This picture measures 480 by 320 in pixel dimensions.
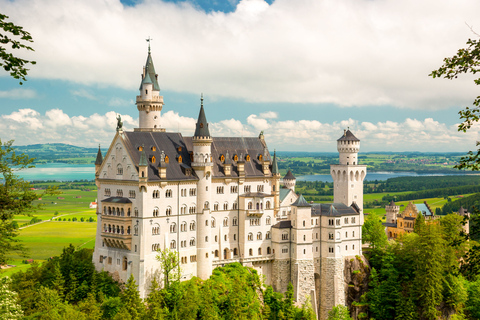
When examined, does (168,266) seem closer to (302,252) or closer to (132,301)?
(132,301)

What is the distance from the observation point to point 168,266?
293 ft

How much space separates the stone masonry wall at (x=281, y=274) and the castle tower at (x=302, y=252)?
0.94 m

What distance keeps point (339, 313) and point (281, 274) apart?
1197 centimetres

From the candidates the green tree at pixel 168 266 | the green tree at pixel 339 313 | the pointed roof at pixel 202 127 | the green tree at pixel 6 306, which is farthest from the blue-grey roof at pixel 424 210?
the green tree at pixel 6 306

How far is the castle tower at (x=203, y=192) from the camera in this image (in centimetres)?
9531

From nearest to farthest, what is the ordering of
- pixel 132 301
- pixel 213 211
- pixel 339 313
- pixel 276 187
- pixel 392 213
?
pixel 132 301
pixel 213 211
pixel 339 313
pixel 276 187
pixel 392 213

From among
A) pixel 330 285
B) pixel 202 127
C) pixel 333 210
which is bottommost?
pixel 330 285

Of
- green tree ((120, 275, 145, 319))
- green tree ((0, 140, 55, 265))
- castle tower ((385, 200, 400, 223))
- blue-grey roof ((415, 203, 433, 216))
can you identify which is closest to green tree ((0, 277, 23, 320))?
green tree ((120, 275, 145, 319))

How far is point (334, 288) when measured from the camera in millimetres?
103875

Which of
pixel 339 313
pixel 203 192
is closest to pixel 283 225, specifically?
pixel 203 192

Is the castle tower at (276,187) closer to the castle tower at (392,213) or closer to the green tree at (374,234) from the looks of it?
the green tree at (374,234)

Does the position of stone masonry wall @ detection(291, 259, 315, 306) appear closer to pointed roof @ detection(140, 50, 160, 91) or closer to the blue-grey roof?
pointed roof @ detection(140, 50, 160, 91)

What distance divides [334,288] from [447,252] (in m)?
22.2

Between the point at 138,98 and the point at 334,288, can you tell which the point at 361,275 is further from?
the point at 138,98
